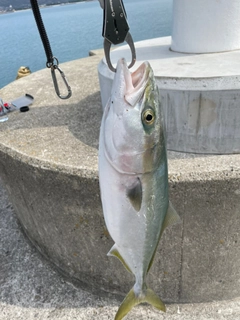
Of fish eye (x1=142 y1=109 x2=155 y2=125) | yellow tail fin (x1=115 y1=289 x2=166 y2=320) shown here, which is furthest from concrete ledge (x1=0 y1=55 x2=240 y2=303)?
fish eye (x1=142 y1=109 x2=155 y2=125)

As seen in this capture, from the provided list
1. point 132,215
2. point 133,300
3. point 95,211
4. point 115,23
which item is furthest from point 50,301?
point 115,23

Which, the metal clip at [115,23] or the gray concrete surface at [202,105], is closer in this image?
the metal clip at [115,23]

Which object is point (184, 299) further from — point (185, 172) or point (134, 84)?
point (134, 84)

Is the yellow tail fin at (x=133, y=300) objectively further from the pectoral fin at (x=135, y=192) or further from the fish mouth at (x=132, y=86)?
the fish mouth at (x=132, y=86)

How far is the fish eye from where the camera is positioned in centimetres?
121

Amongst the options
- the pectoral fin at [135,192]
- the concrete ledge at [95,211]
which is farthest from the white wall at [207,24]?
the pectoral fin at [135,192]

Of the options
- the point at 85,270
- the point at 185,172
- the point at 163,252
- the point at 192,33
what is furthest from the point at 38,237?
the point at 192,33

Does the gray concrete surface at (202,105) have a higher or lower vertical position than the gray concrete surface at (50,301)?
higher

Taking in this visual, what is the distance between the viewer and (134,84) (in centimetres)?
124

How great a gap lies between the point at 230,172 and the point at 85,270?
61.8 inches

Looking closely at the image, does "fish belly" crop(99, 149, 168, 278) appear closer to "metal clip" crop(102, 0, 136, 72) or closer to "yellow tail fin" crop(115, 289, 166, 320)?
"yellow tail fin" crop(115, 289, 166, 320)

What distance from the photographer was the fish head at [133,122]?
1.19m

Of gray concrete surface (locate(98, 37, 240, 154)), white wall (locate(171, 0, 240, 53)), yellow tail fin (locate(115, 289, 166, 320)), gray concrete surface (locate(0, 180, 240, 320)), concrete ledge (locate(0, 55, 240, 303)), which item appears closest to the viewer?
yellow tail fin (locate(115, 289, 166, 320))

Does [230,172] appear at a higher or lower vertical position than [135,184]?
lower
